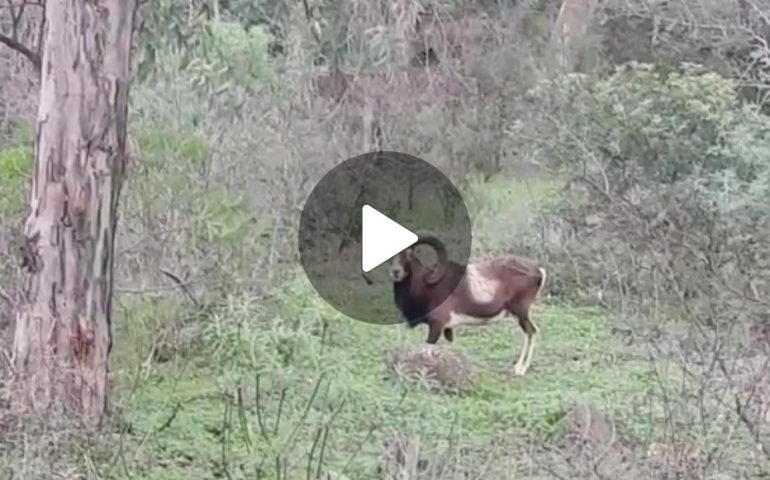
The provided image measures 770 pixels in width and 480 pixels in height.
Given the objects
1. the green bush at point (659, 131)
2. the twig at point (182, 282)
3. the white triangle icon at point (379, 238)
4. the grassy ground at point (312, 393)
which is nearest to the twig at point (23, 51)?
the grassy ground at point (312, 393)

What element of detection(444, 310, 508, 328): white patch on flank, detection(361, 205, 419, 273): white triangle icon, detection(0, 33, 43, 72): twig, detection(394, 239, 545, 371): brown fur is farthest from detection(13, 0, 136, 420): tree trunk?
detection(361, 205, 419, 273): white triangle icon

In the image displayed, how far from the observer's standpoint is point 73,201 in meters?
5.38

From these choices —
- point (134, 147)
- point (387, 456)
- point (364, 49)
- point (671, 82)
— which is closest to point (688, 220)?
point (671, 82)

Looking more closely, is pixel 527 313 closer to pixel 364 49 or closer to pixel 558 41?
pixel 364 49

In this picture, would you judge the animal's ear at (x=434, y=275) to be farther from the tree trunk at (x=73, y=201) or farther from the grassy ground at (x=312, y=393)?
the tree trunk at (x=73, y=201)

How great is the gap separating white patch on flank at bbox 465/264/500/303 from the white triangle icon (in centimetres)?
57

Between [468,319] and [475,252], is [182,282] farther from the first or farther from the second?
[475,252]

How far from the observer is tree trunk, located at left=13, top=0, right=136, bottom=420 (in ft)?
17.6

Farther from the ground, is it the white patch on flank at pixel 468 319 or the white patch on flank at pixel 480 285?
the white patch on flank at pixel 480 285

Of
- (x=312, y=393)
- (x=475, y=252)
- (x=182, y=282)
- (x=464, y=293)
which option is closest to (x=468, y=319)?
(x=464, y=293)

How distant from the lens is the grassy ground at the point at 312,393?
204 inches
